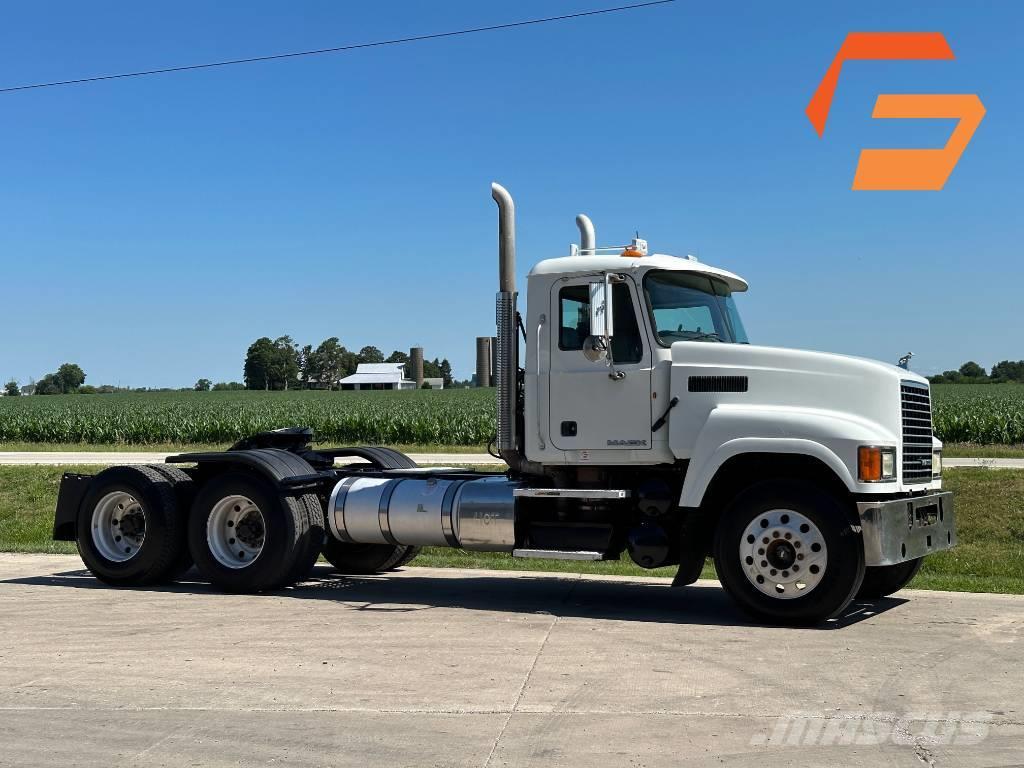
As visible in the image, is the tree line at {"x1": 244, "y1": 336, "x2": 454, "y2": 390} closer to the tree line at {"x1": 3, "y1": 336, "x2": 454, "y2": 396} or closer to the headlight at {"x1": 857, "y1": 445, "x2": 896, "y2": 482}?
the tree line at {"x1": 3, "y1": 336, "x2": 454, "y2": 396}

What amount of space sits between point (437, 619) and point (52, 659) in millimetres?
3075

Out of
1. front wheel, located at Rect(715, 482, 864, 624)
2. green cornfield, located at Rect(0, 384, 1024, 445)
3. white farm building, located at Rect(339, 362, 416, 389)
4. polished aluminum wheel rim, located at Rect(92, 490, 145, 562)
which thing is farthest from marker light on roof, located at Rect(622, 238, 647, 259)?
white farm building, located at Rect(339, 362, 416, 389)

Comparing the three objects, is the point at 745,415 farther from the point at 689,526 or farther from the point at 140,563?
the point at 140,563

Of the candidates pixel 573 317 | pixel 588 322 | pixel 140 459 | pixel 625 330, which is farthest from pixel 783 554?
pixel 140 459

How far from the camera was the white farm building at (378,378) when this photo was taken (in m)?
129

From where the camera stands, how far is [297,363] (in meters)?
150

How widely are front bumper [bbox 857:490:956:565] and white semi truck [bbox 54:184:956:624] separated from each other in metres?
0.02

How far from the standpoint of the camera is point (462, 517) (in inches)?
444

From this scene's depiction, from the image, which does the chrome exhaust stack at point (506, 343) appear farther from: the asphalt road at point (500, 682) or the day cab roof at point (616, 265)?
the asphalt road at point (500, 682)

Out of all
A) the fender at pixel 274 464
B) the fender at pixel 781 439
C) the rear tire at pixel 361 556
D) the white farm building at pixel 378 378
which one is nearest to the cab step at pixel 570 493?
the fender at pixel 781 439

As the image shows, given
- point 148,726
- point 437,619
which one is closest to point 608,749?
point 148,726

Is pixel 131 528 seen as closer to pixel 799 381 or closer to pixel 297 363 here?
pixel 799 381

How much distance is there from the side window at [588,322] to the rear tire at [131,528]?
4.57 m

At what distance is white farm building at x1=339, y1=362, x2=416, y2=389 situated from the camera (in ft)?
423
